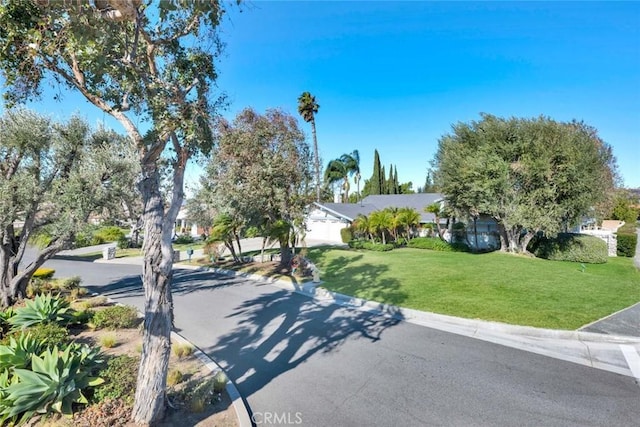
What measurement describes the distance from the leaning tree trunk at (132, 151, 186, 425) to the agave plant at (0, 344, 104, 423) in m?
0.97

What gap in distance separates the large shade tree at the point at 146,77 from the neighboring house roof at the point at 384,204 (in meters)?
24.0

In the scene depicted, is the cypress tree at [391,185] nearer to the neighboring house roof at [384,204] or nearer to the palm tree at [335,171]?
the palm tree at [335,171]

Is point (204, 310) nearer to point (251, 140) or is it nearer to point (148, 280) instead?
point (148, 280)

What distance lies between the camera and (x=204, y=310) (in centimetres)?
1034

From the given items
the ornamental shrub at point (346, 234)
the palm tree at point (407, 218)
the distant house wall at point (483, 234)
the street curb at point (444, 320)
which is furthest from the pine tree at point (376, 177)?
the street curb at point (444, 320)

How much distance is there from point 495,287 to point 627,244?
1660 centimetres

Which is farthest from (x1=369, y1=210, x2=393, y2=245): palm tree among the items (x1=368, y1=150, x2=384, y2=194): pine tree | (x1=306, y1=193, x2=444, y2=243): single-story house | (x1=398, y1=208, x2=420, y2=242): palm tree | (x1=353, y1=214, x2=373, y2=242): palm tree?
(x1=368, y1=150, x2=384, y2=194): pine tree

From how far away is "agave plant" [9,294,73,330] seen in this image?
7.20 meters

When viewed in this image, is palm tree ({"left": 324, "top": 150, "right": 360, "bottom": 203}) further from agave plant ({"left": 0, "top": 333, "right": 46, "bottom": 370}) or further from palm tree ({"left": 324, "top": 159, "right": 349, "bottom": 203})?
agave plant ({"left": 0, "top": 333, "right": 46, "bottom": 370})

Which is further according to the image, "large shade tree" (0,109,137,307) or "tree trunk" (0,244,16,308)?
"tree trunk" (0,244,16,308)

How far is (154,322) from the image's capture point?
430cm

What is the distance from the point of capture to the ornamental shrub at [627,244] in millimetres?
19812

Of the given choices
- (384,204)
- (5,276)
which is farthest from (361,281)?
(384,204)

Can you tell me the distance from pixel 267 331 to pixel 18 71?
297 inches
